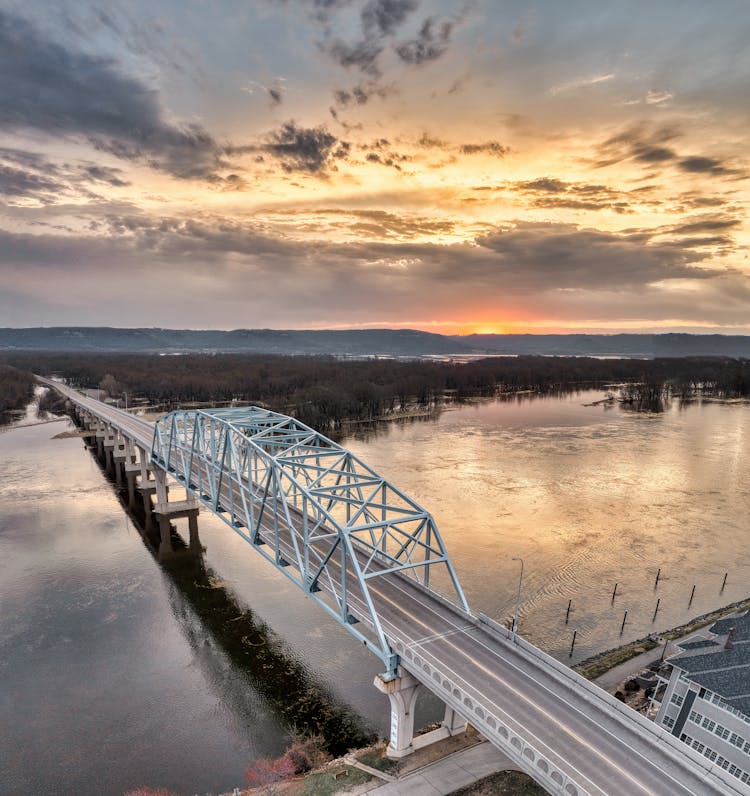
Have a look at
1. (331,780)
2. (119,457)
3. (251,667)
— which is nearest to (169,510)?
(119,457)

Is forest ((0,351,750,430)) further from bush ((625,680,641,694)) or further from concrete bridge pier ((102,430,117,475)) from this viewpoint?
bush ((625,680,641,694))

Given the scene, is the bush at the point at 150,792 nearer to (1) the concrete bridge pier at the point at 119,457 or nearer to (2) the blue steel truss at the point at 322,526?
(2) the blue steel truss at the point at 322,526

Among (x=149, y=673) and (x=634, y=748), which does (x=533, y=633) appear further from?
(x=149, y=673)

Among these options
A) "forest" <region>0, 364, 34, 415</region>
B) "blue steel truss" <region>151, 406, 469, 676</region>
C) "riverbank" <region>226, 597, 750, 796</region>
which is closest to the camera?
"riverbank" <region>226, 597, 750, 796</region>

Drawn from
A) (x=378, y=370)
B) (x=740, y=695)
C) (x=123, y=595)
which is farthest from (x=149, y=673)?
(x=378, y=370)

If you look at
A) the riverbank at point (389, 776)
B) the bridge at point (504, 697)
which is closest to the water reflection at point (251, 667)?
the riverbank at point (389, 776)

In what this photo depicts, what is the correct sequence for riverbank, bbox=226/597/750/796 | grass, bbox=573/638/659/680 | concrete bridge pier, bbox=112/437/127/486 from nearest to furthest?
riverbank, bbox=226/597/750/796 → grass, bbox=573/638/659/680 → concrete bridge pier, bbox=112/437/127/486

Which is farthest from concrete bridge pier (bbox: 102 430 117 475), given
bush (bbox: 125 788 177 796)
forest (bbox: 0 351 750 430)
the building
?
the building
